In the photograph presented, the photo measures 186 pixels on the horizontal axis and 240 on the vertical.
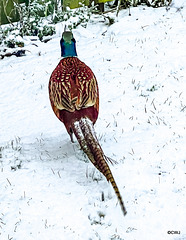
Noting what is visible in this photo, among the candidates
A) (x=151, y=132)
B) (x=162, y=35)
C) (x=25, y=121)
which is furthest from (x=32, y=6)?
(x=151, y=132)

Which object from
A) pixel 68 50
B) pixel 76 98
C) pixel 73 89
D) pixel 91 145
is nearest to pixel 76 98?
pixel 76 98

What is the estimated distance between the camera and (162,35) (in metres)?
7.59

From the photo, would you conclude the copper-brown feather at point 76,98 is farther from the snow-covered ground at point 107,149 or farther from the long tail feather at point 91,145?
the snow-covered ground at point 107,149

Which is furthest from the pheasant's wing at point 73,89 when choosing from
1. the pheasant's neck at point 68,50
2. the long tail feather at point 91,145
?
the pheasant's neck at point 68,50

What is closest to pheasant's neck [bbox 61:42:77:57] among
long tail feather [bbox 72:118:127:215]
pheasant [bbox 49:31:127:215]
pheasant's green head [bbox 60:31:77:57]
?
pheasant's green head [bbox 60:31:77:57]

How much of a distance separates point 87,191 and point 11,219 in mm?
759

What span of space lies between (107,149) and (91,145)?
939 millimetres

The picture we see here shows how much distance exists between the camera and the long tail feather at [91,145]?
10.3 feet

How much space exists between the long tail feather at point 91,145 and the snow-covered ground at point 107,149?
39cm

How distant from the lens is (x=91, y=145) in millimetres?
3383

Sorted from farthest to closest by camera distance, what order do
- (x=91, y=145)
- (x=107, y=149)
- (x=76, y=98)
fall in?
(x=107, y=149) < (x=76, y=98) < (x=91, y=145)

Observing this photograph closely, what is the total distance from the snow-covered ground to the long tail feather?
393mm

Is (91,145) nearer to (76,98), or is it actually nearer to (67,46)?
(76,98)

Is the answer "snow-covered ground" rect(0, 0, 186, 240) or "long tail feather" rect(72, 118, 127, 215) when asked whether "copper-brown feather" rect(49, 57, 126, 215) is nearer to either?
"long tail feather" rect(72, 118, 127, 215)
